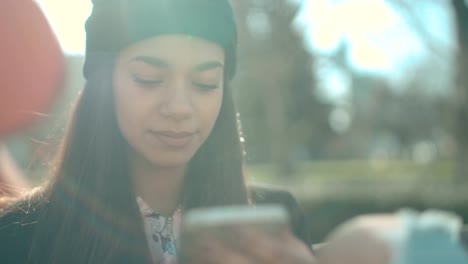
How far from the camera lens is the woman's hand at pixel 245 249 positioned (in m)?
0.85

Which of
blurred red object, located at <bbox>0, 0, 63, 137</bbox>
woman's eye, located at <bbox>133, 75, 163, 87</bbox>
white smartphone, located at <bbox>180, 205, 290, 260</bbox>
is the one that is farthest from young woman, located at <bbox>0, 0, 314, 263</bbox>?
blurred red object, located at <bbox>0, 0, 63, 137</bbox>

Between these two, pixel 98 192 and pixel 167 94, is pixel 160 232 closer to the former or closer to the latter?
pixel 98 192

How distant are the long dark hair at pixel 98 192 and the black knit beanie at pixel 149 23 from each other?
0.04 m

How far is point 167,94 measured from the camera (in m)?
1.67

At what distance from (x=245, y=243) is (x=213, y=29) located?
1063mm

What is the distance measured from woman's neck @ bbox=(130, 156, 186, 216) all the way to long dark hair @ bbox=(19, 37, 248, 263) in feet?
0.11

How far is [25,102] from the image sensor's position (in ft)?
12.9

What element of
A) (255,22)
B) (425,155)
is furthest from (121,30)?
(425,155)

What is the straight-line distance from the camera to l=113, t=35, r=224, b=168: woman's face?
167cm

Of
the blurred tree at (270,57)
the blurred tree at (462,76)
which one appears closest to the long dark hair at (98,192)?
the blurred tree at (462,76)

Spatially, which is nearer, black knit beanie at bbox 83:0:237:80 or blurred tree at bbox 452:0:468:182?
black knit beanie at bbox 83:0:237:80

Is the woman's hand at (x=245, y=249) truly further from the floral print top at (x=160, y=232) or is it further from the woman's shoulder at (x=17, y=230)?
the woman's shoulder at (x=17, y=230)

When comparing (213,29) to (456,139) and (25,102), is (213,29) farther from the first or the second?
(456,139)

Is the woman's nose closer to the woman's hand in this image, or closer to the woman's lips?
the woman's lips
